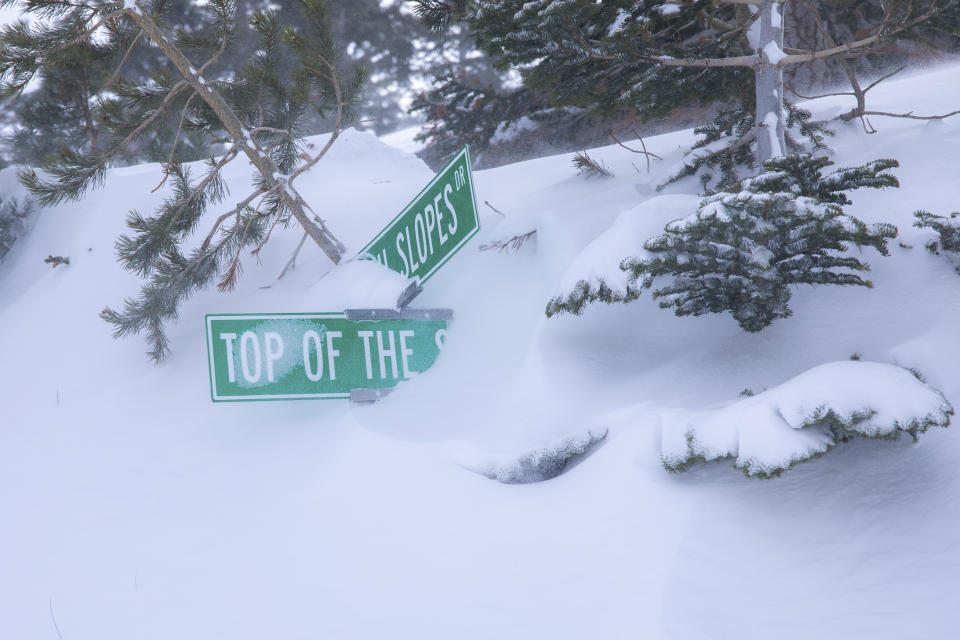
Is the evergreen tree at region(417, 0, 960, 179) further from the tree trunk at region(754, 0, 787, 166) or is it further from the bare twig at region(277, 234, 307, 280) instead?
the bare twig at region(277, 234, 307, 280)

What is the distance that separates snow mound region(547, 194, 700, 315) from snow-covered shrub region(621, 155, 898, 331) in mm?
94

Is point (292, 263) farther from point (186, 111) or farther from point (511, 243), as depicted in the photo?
point (511, 243)

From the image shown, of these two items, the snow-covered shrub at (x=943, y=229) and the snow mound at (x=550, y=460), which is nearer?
the snow-covered shrub at (x=943, y=229)

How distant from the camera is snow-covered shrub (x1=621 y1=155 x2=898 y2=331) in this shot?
2.41 metres

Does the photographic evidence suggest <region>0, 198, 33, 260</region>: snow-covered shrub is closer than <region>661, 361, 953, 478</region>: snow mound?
No

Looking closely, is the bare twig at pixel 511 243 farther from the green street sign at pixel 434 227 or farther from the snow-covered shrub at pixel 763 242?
the snow-covered shrub at pixel 763 242

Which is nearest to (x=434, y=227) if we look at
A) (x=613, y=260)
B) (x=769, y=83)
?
(x=613, y=260)

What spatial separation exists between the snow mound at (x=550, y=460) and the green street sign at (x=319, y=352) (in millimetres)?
960

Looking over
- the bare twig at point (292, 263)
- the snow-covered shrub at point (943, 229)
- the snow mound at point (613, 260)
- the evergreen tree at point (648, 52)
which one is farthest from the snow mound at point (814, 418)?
the bare twig at point (292, 263)

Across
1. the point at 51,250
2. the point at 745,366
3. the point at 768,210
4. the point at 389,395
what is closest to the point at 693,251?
the point at 768,210

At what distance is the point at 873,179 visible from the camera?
2.71 metres

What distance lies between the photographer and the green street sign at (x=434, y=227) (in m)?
3.36

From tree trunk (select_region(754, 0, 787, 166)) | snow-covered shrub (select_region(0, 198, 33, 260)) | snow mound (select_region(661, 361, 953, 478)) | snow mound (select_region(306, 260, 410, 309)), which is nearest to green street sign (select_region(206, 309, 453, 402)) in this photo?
snow mound (select_region(306, 260, 410, 309))

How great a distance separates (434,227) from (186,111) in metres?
2.28
